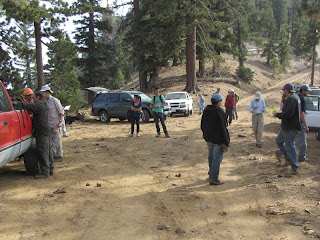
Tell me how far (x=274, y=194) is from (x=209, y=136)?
5.40ft

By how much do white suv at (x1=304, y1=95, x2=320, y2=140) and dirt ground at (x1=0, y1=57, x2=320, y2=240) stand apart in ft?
4.17

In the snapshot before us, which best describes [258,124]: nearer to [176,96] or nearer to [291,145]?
[291,145]

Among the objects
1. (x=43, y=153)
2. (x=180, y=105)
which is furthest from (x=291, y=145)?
(x=180, y=105)

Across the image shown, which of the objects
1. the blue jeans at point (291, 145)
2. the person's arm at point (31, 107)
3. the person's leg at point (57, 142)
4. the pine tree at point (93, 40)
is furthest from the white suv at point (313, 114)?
the pine tree at point (93, 40)

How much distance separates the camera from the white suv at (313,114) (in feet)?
37.6

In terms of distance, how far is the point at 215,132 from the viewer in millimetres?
6523

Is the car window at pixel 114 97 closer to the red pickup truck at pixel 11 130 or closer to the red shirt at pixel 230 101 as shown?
the red shirt at pixel 230 101

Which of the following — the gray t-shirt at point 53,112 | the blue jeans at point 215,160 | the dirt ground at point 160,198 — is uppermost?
the gray t-shirt at point 53,112

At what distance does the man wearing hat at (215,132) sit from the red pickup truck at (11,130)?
3.75m

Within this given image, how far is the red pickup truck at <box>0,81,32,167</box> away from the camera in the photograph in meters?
5.79

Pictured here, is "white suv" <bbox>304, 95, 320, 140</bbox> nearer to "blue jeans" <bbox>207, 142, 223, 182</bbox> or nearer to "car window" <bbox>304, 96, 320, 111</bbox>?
"car window" <bbox>304, 96, 320, 111</bbox>

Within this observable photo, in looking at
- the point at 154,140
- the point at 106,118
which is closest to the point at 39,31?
the point at 106,118

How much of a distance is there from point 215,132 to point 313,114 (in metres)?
6.72

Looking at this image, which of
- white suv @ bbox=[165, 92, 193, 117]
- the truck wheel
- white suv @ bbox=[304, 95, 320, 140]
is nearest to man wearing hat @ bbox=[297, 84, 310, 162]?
white suv @ bbox=[304, 95, 320, 140]
